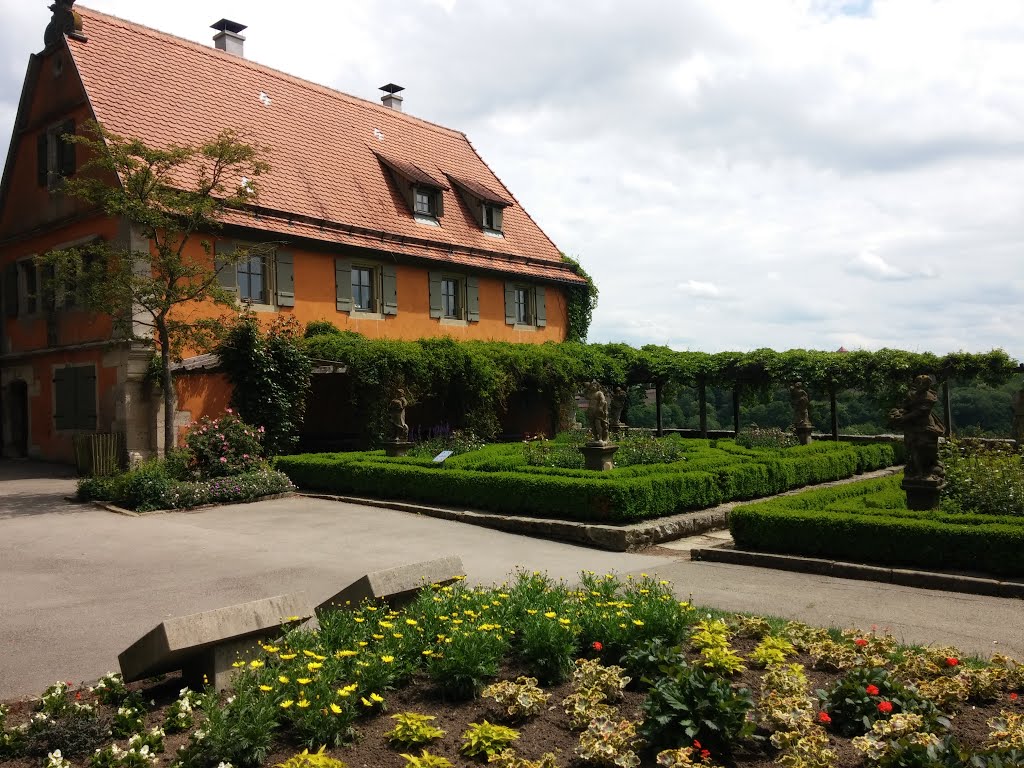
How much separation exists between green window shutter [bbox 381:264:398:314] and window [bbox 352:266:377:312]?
0.22 m

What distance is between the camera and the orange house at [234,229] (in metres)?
17.9

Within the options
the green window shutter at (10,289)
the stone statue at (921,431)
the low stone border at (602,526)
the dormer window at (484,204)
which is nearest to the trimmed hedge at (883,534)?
the stone statue at (921,431)

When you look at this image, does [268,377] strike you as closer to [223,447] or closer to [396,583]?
[223,447]

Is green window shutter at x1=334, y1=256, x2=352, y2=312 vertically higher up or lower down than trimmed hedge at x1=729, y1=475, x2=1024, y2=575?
higher up

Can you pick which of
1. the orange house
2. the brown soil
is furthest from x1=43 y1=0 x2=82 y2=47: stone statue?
the brown soil

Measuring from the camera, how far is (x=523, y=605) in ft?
18.4

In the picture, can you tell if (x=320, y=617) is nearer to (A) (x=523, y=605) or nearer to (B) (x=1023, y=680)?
(A) (x=523, y=605)

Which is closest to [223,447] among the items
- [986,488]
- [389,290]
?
[389,290]

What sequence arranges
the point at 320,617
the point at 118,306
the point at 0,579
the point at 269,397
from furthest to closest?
1. the point at 269,397
2. the point at 118,306
3. the point at 0,579
4. the point at 320,617

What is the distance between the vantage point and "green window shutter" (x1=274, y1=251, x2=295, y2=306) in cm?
1909

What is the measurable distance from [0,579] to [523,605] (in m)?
5.98

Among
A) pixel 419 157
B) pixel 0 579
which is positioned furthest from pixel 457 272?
pixel 0 579

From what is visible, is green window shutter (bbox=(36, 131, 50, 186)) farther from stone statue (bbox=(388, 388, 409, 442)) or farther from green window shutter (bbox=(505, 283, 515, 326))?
green window shutter (bbox=(505, 283, 515, 326))

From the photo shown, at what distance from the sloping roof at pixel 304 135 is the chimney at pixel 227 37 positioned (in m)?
1.37
